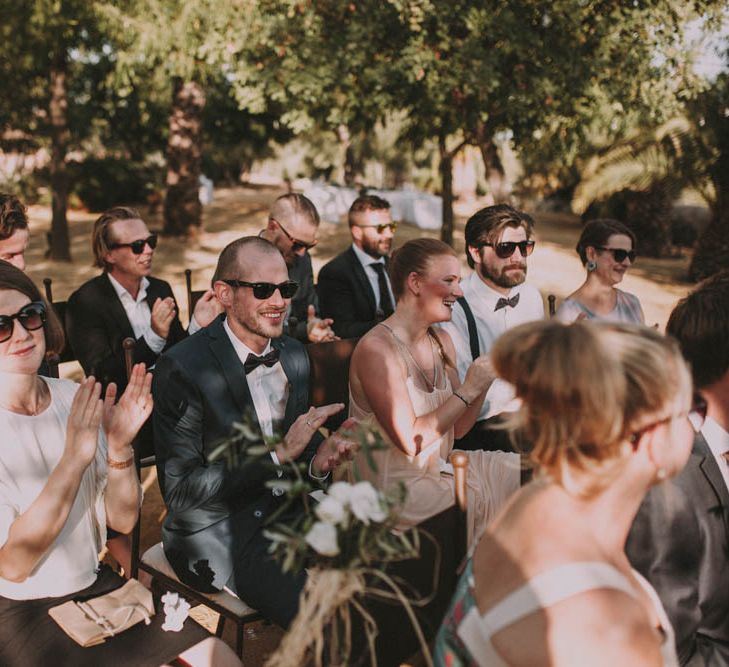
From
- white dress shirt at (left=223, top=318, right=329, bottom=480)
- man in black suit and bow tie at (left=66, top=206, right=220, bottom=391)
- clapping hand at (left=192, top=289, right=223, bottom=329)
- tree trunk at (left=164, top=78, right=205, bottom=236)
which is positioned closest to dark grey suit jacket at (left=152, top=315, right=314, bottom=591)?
white dress shirt at (left=223, top=318, right=329, bottom=480)

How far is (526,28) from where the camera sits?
28.2ft

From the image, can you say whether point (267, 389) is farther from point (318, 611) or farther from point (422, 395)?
point (318, 611)

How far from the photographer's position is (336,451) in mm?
2826

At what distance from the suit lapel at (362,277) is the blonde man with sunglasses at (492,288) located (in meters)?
1.34

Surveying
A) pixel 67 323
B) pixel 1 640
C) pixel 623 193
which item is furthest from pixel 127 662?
pixel 623 193

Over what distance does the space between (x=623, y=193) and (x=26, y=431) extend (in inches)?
923

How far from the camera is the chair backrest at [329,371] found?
411 centimetres

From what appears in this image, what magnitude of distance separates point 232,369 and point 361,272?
9.53 ft

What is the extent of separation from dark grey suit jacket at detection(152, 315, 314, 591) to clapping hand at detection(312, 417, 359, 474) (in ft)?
0.98

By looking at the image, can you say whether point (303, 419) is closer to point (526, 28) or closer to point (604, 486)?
point (604, 486)

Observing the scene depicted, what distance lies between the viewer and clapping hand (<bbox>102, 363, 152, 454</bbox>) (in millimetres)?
2674

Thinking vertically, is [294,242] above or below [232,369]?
above

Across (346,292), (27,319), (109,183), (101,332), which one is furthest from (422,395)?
(109,183)

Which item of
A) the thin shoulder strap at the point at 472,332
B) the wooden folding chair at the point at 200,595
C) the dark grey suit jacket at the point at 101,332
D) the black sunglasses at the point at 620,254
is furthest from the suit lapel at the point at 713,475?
the dark grey suit jacket at the point at 101,332
